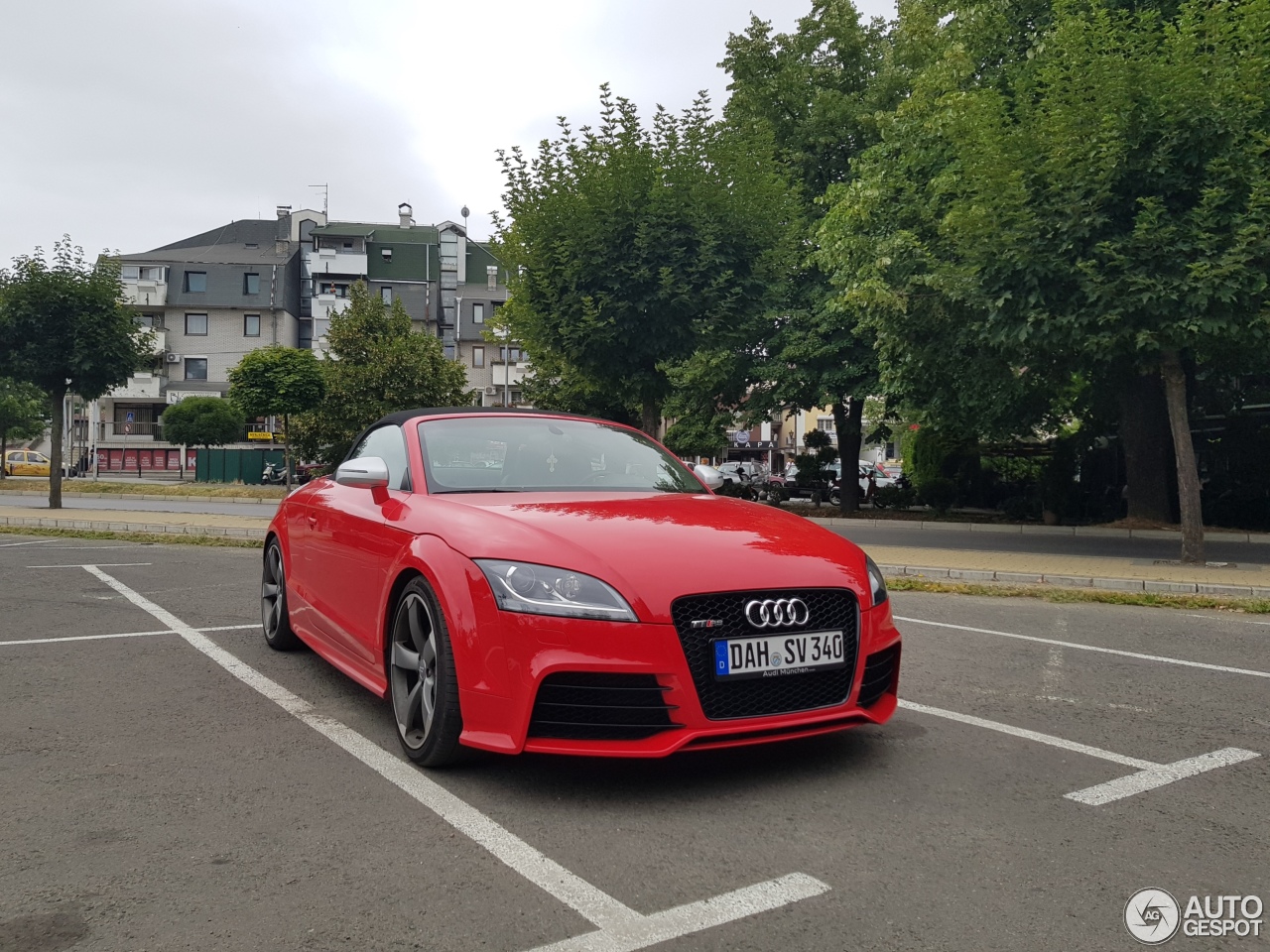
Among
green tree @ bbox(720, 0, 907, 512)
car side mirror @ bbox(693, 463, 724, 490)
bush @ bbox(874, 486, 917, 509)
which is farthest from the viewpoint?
bush @ bbox(874, 486, 917, 509)

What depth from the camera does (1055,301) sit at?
12.9 meters

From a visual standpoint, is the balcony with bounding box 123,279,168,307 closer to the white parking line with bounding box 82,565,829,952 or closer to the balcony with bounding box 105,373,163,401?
the balcony with bounding box 105,373,163,401

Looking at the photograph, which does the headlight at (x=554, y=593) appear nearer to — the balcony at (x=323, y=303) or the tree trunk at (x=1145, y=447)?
the tree trunk at (x=1145, y=447)

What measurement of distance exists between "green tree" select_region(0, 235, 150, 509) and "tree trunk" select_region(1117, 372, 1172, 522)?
1976 cm

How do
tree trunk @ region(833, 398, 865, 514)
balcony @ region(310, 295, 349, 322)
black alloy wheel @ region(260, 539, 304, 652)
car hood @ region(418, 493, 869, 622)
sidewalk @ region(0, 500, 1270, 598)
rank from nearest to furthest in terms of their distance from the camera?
car hood @ region(418, 493, 869, 622) < black alloy wheel @ region(260, 539, 304, 652) < sidewalk @ region(0, 500, 1270, 598) < tree trunk @ region(833, 398, 865, 514) < balcony @ region(310, 295, 349, 322)

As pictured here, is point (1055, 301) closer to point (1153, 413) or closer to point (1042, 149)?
point (1042, 149)

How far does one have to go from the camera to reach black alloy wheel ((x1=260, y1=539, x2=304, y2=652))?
6.65 metres

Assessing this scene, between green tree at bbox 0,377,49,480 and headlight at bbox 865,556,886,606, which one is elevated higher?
green tree at bbox 0,377,49,480

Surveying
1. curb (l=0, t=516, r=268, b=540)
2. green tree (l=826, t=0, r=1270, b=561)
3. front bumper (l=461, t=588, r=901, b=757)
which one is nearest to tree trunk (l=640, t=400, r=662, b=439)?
curb (l=0, t=516, r=268, b=540)

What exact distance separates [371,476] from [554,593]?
1.63m

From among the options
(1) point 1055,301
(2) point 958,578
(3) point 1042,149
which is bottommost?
(2) point 958,578

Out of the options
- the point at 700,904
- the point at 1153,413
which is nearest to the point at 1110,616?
the point at 700,904

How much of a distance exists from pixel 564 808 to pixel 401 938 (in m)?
1.06

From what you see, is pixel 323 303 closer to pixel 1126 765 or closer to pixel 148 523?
pixel 148 523
